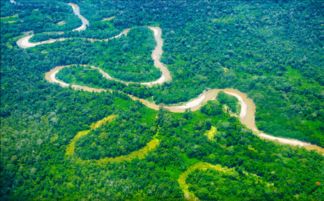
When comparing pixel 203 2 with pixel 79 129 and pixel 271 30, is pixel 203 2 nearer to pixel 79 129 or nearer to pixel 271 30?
pixel 271 30

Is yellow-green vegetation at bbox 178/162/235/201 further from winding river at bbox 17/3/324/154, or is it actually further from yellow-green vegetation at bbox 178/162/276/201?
winding river at bbox 17/3/324/154

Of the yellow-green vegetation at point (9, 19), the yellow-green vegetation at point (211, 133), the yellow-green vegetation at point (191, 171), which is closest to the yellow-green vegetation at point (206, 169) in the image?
the yellow-green vegetation at point (191, 171)

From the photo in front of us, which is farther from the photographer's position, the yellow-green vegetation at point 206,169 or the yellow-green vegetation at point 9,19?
the yellow-green vegetation at point 9,19

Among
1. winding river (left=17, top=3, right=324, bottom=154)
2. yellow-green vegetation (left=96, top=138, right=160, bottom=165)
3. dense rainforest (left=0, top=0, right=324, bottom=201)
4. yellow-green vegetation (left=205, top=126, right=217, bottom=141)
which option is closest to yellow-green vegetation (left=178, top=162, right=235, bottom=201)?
dense rainforest (left=0, top=0, right=324, bottom=201)

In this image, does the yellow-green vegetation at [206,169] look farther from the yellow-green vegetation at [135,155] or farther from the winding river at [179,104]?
the winding river at [179,104]

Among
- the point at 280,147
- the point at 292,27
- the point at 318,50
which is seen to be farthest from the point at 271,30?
the point at 280,147

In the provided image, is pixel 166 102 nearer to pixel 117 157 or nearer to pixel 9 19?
pixel 117 157
